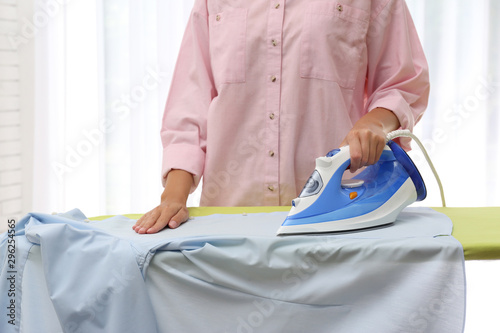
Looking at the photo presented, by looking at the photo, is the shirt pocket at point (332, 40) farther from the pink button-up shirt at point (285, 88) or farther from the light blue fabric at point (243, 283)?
the light blue fabric at point (243, 283)

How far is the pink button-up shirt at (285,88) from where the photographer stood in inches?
50.6

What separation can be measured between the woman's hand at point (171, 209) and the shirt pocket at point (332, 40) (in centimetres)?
37

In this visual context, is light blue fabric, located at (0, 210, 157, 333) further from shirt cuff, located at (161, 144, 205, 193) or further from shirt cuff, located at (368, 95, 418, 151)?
shirt cuff, located at (368, 95, 418, 151)

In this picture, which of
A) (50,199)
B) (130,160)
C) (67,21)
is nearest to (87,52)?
(67,21)

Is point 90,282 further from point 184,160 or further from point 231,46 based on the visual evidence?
point 231,46

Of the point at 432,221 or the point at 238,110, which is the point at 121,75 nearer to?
the point at 238,110

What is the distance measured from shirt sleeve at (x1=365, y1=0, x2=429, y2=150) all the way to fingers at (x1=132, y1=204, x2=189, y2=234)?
0.50 metres

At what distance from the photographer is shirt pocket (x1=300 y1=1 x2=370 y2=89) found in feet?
4.17


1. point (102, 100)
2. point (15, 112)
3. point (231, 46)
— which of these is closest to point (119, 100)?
point (102, 100)

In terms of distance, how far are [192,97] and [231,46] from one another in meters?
0.17

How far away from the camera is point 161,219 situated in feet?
3.61

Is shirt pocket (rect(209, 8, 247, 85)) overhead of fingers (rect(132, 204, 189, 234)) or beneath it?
overhead

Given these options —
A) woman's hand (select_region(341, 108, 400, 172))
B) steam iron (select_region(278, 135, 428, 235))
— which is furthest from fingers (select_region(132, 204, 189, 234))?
woman's hand (select_region(341, 108, 400, 172))

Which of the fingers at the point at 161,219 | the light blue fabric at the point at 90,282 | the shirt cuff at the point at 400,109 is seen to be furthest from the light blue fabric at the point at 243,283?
the shirt cuff at the point at 400,109
